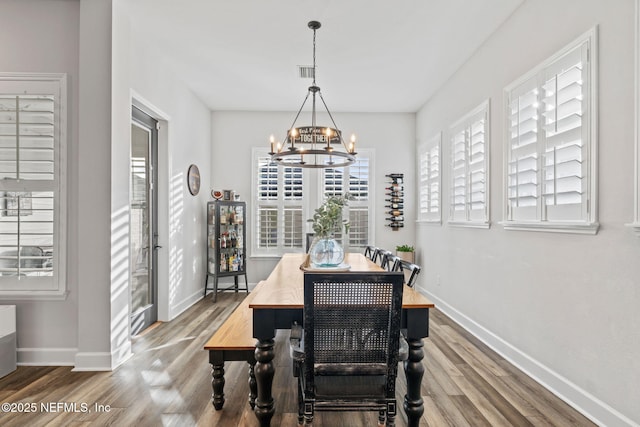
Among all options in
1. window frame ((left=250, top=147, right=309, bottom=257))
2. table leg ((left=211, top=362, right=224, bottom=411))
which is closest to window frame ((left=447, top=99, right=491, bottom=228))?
window frame ((left=250, top=147, right=309, bottom=257))

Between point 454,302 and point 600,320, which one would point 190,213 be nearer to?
point 454,302

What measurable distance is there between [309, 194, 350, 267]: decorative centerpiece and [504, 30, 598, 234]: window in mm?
1439

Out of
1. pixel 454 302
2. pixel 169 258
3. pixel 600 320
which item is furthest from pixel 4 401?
pixel 454 302

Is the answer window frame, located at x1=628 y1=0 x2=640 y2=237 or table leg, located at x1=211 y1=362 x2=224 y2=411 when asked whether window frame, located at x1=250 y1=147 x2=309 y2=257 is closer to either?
table leg, located at x1=211 y1=362 x2=224 y2=411

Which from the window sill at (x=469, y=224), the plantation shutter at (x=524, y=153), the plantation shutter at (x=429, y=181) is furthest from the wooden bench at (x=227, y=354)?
the plantation shutter at (x=429, y=181)

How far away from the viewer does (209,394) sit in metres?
2.42

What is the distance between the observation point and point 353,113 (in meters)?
5.92

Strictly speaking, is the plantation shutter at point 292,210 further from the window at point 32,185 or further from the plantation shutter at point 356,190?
the window at point 32,185

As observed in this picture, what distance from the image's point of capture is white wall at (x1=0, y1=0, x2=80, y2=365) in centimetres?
288

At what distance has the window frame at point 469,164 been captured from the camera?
135 inches

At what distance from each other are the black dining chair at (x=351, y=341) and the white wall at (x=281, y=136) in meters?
4.21

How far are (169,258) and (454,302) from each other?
3489 mm

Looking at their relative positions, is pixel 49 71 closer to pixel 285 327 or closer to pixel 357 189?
pixel 285 327

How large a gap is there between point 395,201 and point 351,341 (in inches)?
172
